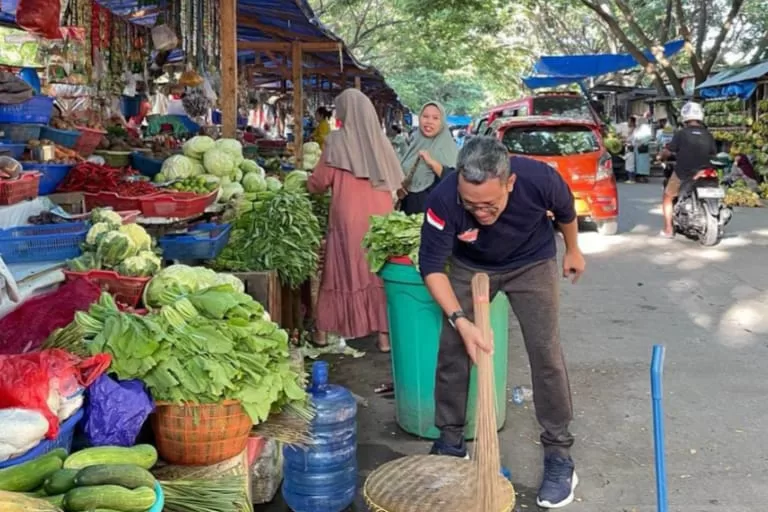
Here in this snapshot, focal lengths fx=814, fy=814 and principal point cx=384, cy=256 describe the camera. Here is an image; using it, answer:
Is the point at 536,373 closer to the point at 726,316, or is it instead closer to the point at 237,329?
the point at 237,329

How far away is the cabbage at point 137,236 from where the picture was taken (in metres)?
4.62

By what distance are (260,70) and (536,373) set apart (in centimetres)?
1351

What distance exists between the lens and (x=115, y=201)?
18.8 feet

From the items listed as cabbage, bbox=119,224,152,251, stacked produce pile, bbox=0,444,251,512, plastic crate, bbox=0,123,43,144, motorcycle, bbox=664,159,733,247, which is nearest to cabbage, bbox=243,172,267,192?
plastic crate, bbox=0,123,43,144

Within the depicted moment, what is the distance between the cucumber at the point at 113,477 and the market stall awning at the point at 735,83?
1684cm

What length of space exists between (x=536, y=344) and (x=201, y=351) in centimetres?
166

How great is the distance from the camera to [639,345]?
6.67 m

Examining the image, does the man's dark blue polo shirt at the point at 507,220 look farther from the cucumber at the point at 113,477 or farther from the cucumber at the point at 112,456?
the cucumber at the point at 113,477

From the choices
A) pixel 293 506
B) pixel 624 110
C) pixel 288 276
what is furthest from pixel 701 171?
pixel 624 110

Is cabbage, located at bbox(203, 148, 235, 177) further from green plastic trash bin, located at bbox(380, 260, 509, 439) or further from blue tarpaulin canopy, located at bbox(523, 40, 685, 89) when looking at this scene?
blue tarpaulin canopy, located at bbox(523, 40, 685, 89)

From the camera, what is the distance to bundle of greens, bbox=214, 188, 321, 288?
5.83m

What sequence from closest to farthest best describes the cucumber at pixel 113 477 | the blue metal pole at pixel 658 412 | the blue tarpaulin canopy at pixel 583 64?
1. the cucumber at pixel 113 477
2. the blue metal pole at pixel 658 412
3. the blue tarpaulin canopy at pixel 583 64

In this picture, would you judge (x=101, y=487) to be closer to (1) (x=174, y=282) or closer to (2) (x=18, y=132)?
(1) (x=174, y=282)

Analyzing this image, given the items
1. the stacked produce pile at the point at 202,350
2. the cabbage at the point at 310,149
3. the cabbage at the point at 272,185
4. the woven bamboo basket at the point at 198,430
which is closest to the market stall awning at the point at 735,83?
the cabbage at the point at 310,149
